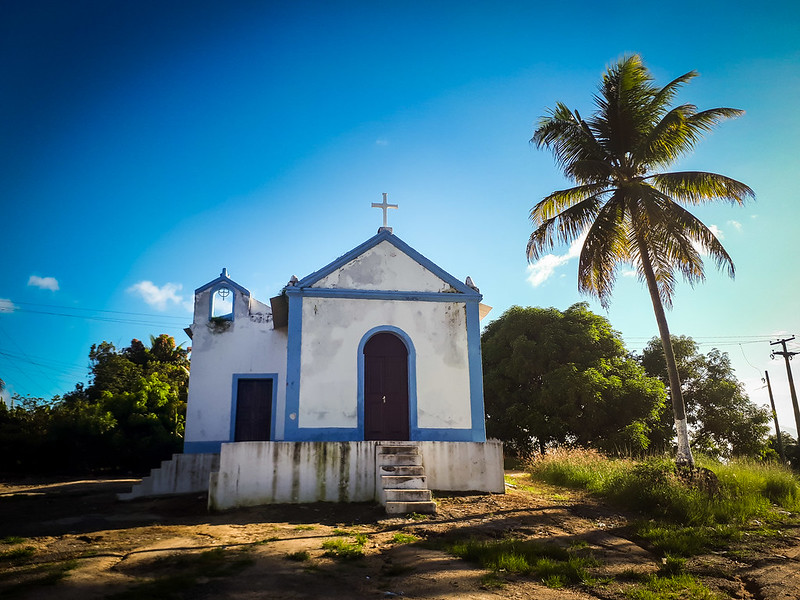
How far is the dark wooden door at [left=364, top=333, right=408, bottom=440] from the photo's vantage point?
1291 centimetres

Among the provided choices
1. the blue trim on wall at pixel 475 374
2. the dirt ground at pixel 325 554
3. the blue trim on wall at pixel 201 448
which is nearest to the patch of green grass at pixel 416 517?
the dirt ground at pixel 325 554

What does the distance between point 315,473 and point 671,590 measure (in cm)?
707

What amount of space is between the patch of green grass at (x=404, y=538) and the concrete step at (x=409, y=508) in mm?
1599

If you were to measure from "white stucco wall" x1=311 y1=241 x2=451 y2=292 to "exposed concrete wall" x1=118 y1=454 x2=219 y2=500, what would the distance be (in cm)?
585

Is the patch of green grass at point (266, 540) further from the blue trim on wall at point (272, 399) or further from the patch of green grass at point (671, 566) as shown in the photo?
the blue trim on wall at point (272, 399)

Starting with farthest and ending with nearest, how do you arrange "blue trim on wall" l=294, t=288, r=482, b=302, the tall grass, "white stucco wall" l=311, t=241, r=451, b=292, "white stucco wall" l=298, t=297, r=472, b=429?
"white stucco wall" l=311, t=241, r=451, b=292 < "blue trim on wall" l=294, t=288, r=482, b=302 < "white stucco wall" l=298, t=297, r=472, b=429 < the tall grass

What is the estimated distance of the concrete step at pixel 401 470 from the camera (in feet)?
35.0

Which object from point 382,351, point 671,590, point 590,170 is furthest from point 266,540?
point 590,170

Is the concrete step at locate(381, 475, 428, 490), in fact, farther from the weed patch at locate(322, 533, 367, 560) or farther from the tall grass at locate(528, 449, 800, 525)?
the tall grass at locate(528, 449, 800, 525)

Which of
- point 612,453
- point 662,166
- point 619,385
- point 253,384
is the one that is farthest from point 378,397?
point 619,385

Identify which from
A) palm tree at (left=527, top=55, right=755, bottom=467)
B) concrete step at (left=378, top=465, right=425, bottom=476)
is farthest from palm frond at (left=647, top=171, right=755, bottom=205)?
concrete step at (left=378, top=465, right=425, bottom=476)

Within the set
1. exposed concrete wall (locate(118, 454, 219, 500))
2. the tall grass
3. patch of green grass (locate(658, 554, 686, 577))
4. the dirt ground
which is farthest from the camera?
exposed concrete wall (locate(118, 454, 219, 500))

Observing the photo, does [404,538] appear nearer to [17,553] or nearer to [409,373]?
[17,553]

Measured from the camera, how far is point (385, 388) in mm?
13086
